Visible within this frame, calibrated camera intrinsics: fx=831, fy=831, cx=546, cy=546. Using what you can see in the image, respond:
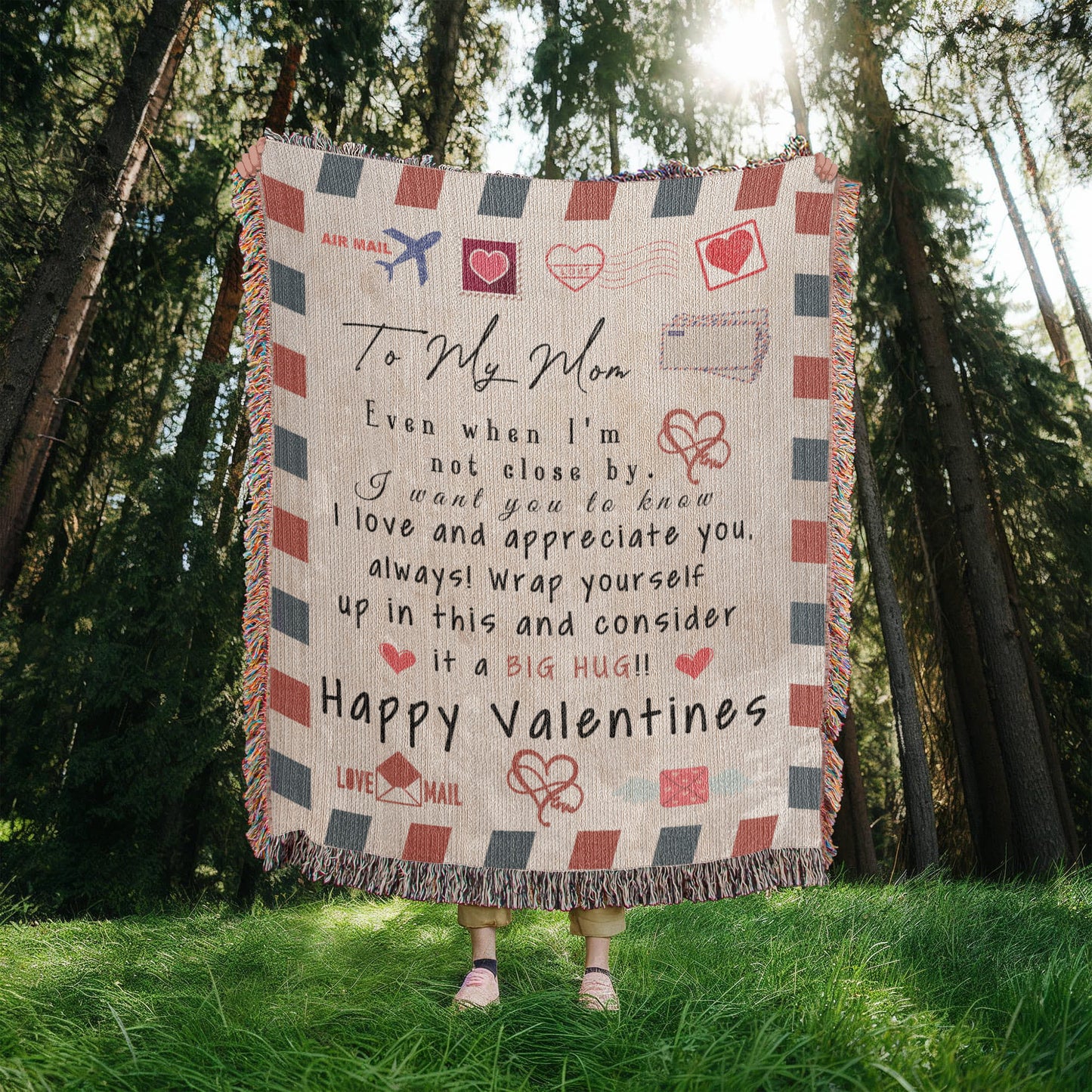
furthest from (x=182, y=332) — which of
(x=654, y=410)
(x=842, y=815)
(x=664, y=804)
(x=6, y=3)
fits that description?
(x=842, y=815)

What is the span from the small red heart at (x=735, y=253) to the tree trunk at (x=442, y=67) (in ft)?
12.4

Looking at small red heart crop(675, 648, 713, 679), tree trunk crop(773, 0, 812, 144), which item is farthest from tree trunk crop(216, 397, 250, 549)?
tree trunk crop(773, 0, 812, 144)

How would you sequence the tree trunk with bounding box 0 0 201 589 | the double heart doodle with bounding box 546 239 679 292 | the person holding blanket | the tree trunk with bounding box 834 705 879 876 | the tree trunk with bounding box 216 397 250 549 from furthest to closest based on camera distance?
the tree trunk with bounding box 834 705 879 876 → the tree trunk with bounding box 216 397 250 549 → the tree trunk with bounding box 0 0 201 589 → the double heart doodle with bounding box 546 239 679 292 → the person holding blanket

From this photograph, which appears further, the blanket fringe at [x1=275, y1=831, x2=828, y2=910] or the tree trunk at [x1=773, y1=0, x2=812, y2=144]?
the tree trunk at [x1=773, y1=0, x2=812, y2=144]

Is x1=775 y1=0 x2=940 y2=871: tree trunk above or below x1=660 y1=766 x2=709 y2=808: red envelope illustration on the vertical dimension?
Result: above

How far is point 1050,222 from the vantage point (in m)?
7.55

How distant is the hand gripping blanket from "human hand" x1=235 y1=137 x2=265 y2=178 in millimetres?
22

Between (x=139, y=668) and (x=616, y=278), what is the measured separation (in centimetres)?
386

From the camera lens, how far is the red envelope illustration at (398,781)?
2271 mm

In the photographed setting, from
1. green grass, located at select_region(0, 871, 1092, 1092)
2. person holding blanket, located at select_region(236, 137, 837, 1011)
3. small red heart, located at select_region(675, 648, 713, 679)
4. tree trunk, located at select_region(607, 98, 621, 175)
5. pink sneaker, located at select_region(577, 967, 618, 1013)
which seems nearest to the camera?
green grass, located at select_region(0, 871, 1092, 1092)

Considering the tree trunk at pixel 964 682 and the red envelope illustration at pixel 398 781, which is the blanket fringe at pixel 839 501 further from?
the tree trunk at pixel 964 682

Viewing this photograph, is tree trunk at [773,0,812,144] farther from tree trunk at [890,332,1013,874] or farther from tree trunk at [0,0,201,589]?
tree trunk at [0,0,201,589]

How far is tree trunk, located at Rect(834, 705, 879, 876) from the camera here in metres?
5.56

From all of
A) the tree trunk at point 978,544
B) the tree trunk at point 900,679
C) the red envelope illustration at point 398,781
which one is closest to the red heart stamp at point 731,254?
the red envelope illustration at point 398,781
